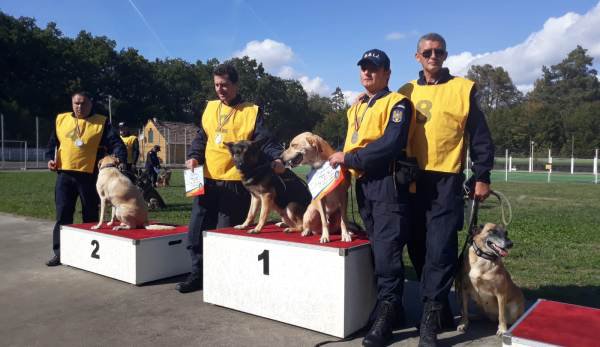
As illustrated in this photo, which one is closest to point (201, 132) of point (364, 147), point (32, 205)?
point (364, 147)

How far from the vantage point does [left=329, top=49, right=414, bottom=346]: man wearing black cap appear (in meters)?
3.24

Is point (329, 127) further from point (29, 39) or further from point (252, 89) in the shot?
point (29, 39)

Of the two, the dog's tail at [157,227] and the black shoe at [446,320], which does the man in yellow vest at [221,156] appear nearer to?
the dog's tail at [157,227]

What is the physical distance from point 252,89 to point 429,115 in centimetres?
6856

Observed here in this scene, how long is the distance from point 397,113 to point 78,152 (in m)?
4.38

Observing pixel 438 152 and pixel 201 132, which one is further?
pixel 201 132

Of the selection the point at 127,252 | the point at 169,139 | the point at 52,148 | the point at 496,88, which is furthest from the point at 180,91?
the point at 127,252

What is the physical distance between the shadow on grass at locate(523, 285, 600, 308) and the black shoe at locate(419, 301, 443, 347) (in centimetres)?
190

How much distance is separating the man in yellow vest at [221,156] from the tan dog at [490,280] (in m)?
2.02

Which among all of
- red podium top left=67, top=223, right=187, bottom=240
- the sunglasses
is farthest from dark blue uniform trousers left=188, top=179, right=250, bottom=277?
the sunglasses

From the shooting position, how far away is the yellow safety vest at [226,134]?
4.56 meters

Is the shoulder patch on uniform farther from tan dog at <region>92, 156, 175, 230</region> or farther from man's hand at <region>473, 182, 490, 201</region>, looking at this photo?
tan dog at <region>92, 156, 175, 230</region>

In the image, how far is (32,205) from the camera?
39.5 ft

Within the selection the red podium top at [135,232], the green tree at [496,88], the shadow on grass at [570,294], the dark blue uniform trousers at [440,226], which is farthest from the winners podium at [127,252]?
the green tree at [496,88]
